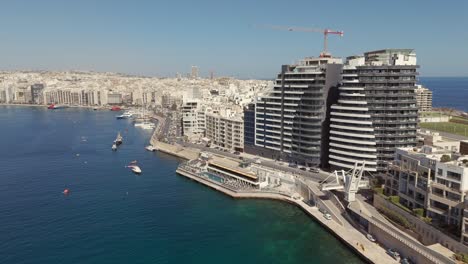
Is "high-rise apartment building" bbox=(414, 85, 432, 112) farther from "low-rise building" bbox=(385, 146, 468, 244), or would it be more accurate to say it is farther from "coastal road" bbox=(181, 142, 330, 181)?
"low-rise building" bbox=(385, 146, 468, 244)

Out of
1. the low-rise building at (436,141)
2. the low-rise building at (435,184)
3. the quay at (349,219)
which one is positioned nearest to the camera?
the low-rise building at (435,184)

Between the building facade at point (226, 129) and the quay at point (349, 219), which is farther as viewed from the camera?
the building facade at point (226, 129)

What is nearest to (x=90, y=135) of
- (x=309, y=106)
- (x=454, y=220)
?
(x=309, y=106)

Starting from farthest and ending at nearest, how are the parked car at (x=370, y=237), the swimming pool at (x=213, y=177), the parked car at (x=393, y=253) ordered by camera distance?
the swimming pool at (x=213, y=177), the parked car at (x=370, y=237), the parked car at (x=393, y=253)

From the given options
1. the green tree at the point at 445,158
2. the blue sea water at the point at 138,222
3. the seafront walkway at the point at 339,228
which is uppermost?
the green tree at the point at 445,158

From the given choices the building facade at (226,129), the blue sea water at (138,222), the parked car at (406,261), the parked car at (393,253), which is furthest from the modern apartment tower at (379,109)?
the building facade at (226,129)

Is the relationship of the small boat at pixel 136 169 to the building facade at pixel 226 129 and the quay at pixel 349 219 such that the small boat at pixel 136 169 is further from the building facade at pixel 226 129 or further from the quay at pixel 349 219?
the building facade at pixel 226 129

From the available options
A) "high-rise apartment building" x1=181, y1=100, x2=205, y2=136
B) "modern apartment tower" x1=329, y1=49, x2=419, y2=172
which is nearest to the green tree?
"modern apartment tower" x1=329, y1=49, x2=419, y2=172

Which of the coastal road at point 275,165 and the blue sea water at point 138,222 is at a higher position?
the coastal road at point 275,165
